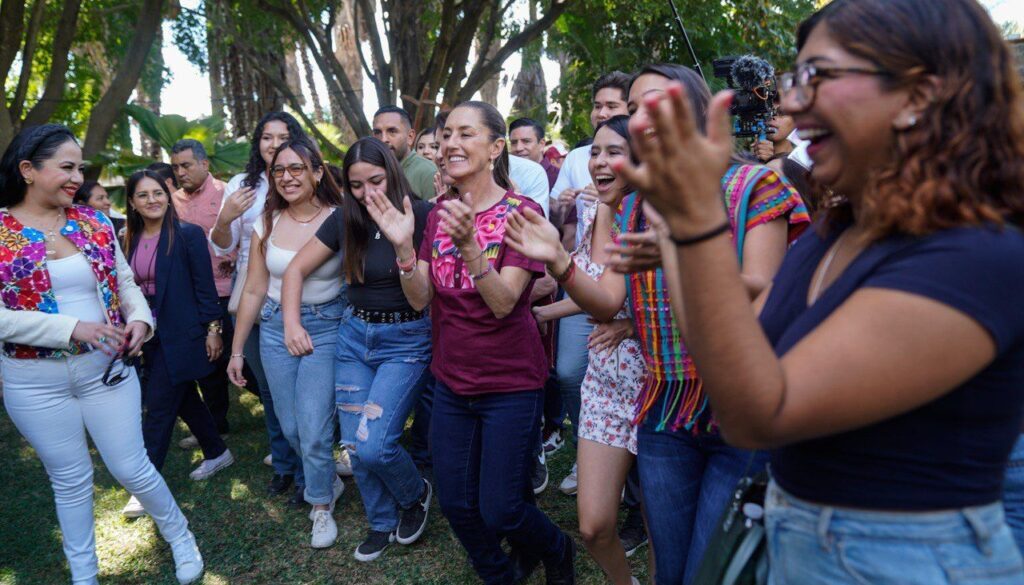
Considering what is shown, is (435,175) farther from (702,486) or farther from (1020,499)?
(1020,499)

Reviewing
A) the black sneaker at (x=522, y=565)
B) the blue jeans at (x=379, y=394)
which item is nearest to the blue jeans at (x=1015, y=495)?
the black sneaker at (x=522, y=565)

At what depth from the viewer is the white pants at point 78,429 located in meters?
3.54

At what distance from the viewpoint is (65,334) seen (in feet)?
11.3

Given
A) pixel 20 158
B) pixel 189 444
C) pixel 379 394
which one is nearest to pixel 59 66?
pixel 189 444

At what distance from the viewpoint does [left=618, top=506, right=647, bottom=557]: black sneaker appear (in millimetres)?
4023

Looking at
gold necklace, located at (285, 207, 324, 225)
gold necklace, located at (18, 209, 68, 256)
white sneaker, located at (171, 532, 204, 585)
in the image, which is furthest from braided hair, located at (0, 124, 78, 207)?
white sneaker, located at (171, 532, 204, 585)

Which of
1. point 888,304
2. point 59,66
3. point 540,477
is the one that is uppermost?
point 59,66

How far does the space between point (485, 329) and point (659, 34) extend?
949cm

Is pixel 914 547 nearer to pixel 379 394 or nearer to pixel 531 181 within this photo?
pixel 379 394

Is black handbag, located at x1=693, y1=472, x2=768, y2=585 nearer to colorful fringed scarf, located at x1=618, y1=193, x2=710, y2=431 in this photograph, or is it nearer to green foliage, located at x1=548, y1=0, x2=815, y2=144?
colorful fringed scarf, located at x1=618, y1=193, x2=710, y2=431

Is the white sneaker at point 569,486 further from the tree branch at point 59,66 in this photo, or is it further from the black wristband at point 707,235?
the tree branch at point 59,66

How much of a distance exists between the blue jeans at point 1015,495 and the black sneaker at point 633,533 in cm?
213

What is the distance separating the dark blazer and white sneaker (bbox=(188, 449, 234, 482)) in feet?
2.92

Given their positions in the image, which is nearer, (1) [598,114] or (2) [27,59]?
(1) [598,114]
